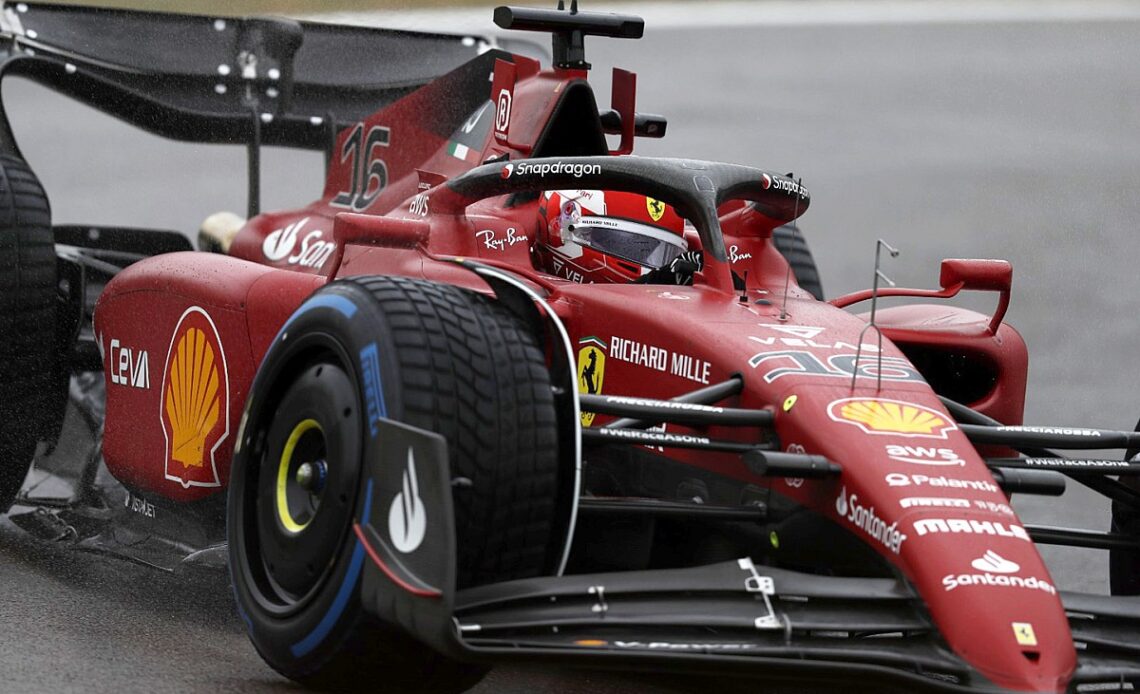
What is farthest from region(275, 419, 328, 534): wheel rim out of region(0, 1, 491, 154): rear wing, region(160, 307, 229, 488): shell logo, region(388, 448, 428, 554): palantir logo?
region(0, 1, 491, 154): rear wing

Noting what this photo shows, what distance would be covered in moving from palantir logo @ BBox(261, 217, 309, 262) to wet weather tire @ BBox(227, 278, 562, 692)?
2.29 m

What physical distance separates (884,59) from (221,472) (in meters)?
16.6

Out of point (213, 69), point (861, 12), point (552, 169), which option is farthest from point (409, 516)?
point (861, 12)

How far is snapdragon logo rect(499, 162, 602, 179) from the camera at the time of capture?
4789mm

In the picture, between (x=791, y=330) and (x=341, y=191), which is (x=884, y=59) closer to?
(x=341, y=191)

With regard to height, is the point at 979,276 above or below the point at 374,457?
above

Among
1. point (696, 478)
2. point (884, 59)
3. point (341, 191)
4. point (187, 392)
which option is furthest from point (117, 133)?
point (696, 478)

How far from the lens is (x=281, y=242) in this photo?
645cm

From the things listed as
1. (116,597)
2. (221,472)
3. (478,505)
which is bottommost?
(116,597)

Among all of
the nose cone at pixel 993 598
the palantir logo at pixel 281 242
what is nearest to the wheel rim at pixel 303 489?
the nose cone at pixel 993 598

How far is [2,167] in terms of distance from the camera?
595cm

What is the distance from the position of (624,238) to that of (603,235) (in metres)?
0.07

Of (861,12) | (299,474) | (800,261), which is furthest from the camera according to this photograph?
(861,12)

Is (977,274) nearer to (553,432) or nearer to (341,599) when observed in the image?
(553,432)
